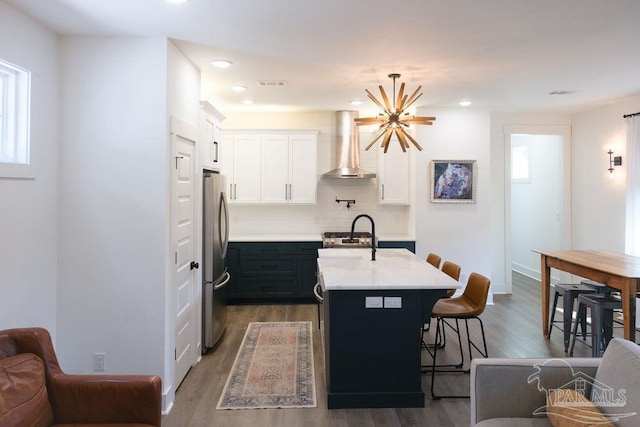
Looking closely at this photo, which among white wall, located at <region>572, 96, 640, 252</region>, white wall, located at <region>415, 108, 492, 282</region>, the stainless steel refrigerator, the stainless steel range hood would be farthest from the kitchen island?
white wall, located at <region>572, 96, 640, 252</region>

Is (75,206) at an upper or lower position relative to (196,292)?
upper

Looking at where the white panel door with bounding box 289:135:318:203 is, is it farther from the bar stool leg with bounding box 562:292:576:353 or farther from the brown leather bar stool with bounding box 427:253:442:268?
the bar stool leg with bounding box 562:292:576:353

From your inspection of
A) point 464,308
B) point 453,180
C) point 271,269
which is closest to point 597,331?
point 464,308

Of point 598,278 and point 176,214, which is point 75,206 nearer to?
point 176,214

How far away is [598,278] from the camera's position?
3.54 meters

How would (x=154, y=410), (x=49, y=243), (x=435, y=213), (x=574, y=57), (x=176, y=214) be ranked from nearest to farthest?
(x=154, y=410)
(x=49, y=243)
(x=176, y=214)
(x=574, y=57)
(x=435, y=213)

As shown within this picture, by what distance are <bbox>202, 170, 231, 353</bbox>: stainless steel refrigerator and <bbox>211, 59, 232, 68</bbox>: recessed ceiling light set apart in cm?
Answer: 98

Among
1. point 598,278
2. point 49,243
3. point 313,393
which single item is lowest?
point 313,393

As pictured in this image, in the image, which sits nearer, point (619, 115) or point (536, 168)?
point (619, 115)

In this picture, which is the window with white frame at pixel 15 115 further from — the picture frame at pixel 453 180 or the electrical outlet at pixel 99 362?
the picture frame at pixel 453 180

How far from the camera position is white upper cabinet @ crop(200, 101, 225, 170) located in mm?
3811

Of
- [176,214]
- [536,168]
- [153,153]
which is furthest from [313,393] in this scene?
[536,168]

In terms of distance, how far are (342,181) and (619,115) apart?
3685mm

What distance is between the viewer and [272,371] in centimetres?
347
